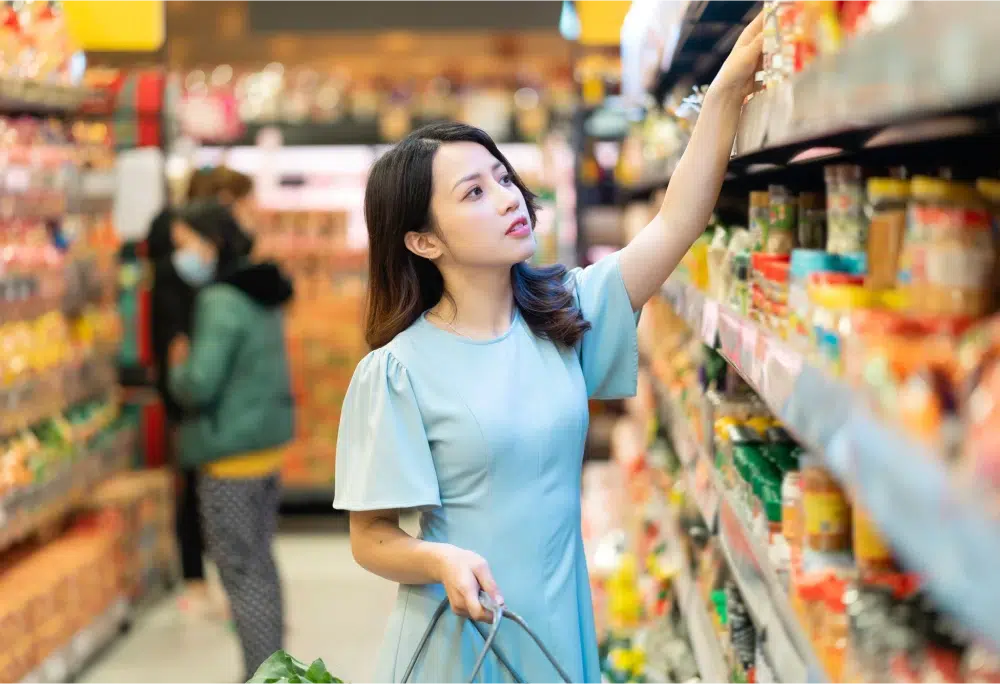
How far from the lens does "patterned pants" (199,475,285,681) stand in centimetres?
432

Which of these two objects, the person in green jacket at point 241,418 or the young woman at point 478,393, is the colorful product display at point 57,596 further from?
the young woman at point 478,393

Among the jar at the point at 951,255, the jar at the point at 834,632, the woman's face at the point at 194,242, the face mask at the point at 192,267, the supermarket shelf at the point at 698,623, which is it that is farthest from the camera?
the face mask at the point at 192,267

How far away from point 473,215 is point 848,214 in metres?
0.65

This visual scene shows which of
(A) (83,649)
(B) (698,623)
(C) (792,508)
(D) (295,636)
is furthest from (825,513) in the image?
(D) (295,636)

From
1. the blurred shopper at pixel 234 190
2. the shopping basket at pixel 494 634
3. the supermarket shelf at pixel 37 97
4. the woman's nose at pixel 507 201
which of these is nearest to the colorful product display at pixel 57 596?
the blurred shopper at pixel 234 190

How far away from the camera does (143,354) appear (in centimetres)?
680

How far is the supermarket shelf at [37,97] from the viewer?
4.30m

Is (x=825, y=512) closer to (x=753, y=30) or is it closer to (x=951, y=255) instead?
(x=951, y=255)

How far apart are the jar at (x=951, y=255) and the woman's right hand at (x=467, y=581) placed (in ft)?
2.81

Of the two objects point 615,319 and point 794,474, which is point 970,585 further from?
point 615,319

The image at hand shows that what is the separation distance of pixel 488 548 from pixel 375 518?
0.64ft

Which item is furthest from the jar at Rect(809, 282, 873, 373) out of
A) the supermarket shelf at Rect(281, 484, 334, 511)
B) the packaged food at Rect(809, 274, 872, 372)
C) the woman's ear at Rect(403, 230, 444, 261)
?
the supermarket shelf at Rect(281, 484, 334, 511)

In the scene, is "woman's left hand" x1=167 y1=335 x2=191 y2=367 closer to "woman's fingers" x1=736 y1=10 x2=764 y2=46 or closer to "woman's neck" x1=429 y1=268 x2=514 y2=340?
"woman's neck" x1=429 y1=268 x2=514 y2=340

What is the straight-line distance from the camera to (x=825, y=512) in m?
1.64
